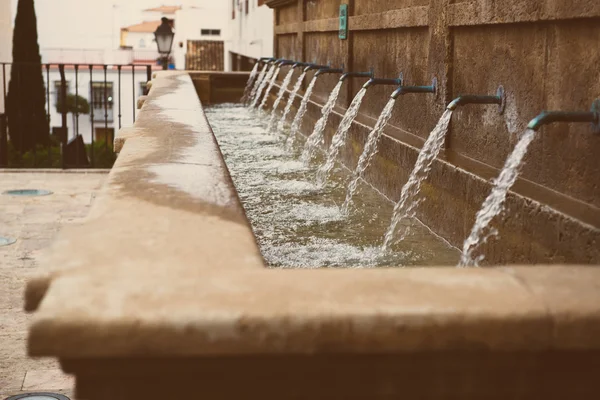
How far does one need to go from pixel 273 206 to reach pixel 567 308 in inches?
148

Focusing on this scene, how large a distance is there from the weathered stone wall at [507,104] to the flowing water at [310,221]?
0.22 metres

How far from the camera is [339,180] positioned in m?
6.53

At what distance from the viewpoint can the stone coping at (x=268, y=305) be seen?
1438mm

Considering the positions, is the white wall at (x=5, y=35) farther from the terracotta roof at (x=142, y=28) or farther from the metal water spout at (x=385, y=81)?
the terracotta roof at (x=142, y=28)

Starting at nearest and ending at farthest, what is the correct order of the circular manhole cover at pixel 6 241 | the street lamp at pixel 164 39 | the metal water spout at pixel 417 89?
1. the metal water spout at pixel 417 89
2. the circular manhole cover at pixel 6 241
3. the street lamp at pixel 164 39

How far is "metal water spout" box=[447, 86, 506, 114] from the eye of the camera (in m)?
3.92

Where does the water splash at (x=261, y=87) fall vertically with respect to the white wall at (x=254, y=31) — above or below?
below

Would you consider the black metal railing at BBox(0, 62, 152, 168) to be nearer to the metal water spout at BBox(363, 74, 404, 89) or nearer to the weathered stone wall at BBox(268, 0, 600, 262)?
the metal water spout at BBox(363, 74, 404, 89)

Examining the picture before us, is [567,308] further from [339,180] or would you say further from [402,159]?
[339,180]

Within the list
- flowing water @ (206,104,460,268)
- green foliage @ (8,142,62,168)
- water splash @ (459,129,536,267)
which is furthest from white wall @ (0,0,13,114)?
water splash @ (459,129,536,267)

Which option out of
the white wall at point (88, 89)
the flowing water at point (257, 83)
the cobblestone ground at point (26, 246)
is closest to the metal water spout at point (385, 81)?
Answer: the cobblestone ground at point (26, 246)

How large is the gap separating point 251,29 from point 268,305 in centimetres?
1825

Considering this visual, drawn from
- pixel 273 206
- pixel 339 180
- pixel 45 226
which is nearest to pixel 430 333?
pixel 273 206

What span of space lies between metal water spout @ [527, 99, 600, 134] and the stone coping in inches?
52.3
